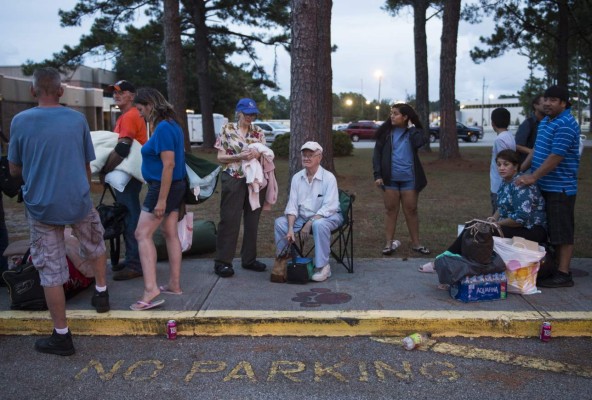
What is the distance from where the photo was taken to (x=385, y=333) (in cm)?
435

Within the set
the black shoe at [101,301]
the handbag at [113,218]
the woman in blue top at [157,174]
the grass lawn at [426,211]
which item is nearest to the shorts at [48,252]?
the black shoe at [101,301]

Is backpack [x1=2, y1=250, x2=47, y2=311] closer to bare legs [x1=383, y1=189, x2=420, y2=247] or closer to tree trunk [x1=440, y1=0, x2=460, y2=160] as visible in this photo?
bare legs [x1=383, y1=189, x2=420, y2=247]

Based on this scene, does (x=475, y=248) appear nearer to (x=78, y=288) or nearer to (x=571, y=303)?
(x=571, y=303)

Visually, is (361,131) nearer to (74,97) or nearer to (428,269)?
(74,97)

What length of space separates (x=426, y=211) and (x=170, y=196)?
5.87 m

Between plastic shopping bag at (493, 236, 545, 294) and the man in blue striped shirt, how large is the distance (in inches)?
11.0

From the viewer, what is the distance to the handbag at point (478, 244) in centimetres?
467

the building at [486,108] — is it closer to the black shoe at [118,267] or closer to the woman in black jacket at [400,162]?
the woman in black jacket at [400,162]

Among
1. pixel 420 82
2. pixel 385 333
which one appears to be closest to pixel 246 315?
pixel 385 333

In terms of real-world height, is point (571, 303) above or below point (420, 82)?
below

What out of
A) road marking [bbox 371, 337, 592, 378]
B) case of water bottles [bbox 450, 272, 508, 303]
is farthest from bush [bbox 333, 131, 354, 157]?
road marking [bbox 371, 337, 592, 378]

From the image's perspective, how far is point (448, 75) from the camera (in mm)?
17859

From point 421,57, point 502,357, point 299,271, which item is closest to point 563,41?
point 421,57

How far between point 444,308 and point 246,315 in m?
1.56
